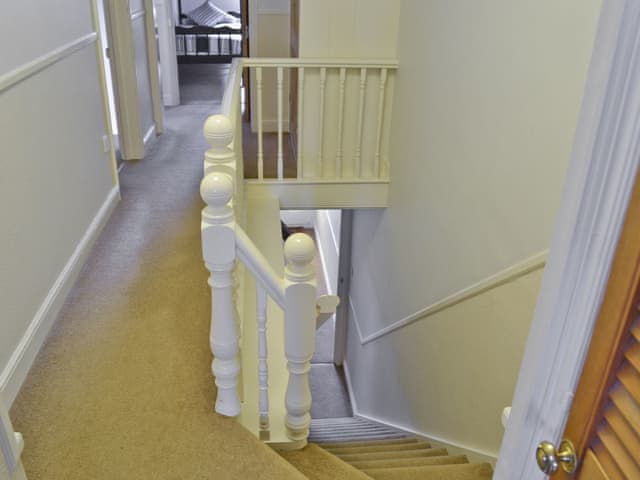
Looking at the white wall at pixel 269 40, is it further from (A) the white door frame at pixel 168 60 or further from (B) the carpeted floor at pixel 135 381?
(B) the carpeted floor at pixel 135 381

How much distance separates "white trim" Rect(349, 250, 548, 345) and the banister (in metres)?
1.02

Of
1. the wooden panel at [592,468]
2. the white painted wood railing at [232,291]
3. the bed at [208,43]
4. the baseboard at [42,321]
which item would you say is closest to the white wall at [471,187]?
the white painted wood railing at [232,291]

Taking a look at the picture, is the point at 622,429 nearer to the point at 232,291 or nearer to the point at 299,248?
the point at 299,248

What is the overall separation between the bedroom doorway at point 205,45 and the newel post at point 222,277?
550 cm

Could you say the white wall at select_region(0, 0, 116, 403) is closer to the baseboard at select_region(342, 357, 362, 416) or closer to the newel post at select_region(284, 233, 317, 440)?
the newel post at select_region(284, 233, 317, 440)

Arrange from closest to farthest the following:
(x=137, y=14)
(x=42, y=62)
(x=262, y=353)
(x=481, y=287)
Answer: (x=262, y=353), (x=42, y=62), (x=481, y=287), (x=137, y=14)

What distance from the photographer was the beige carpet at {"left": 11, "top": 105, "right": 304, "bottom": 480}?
192 cm

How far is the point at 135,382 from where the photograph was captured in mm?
2281

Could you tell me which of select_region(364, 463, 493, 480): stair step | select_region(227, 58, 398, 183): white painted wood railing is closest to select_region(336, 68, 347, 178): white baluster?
select_region(227, 58, 398, 183): white painted wood railing

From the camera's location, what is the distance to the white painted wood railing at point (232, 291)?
5.83 ft

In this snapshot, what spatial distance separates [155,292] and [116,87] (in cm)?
224

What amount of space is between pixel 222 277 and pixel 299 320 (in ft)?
0.97

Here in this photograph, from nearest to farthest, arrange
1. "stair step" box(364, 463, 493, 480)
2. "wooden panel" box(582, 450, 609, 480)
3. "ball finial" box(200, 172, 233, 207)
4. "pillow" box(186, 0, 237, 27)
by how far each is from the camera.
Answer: "wooden panel" box(582, 450, 609, 480)
"ball finial" box(200, 172, 233, 207)
"stair step" box(364, 463, 493, 480)
"pillow" box(186, 0, 237, 27)

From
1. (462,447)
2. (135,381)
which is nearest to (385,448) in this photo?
(462,447)
